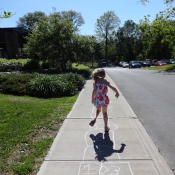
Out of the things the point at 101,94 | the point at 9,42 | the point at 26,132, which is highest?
the point at 9,42

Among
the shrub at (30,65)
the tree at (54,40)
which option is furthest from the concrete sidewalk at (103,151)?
the shrub at (30,65)

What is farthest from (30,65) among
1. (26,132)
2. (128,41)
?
Answer: (128,41)

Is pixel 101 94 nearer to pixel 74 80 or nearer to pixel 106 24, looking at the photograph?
pixel 74 80

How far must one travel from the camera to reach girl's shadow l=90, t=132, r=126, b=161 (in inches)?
169

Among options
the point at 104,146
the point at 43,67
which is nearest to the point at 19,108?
the point at 104,146

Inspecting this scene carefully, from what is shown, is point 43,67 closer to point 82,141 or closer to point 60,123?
point 60,123

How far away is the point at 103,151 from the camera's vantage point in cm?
448

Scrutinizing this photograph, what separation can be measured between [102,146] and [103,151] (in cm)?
25

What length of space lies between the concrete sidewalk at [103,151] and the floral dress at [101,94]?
0.66 metres

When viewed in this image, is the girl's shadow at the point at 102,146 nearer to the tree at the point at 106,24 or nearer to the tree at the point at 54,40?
the tree at the point at 54,40

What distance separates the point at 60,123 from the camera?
6559 millimetres

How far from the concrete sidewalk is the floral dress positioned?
66 cm

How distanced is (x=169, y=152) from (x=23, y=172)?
2.62m

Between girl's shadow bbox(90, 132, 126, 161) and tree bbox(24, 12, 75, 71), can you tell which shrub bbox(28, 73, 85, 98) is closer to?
girl's shadow bbox(90, 132, 126, 161)
